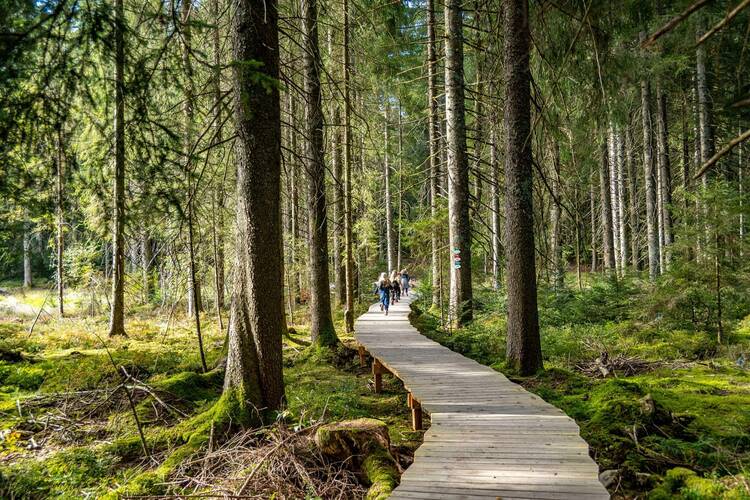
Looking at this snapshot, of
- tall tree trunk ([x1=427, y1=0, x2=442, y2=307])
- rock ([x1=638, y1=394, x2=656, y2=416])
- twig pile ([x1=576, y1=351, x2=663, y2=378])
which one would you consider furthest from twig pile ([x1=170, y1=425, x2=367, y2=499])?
tall tree trunk ([x1=427, y1=0, x2=442, y2=307])

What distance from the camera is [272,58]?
5.64 metres

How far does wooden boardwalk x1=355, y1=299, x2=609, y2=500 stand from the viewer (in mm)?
3557

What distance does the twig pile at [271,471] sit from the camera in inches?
163

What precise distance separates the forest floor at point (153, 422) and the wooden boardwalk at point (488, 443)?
2.39 ft

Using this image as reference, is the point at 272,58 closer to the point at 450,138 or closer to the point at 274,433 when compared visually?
the point at 274,433

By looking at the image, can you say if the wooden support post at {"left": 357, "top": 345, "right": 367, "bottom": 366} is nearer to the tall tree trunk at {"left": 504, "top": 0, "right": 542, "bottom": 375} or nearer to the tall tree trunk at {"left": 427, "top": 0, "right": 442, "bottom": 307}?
the tall tree trunk at {"left": 427, "top": 0, "right": 442, "bottom": 307}

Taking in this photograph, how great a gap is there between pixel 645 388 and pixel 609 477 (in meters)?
3.55

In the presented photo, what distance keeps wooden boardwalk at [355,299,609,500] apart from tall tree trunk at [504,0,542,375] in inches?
45.2

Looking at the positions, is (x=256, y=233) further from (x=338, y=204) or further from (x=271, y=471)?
(x=338, y=204)

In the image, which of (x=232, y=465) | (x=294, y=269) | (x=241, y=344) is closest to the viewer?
(x=232, y=465)

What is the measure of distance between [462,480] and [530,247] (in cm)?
429

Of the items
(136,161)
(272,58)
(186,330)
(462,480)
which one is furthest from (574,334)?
(186,330)

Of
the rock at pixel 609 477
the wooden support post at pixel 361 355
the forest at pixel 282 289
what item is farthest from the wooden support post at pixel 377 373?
the rock at pixel 609 477

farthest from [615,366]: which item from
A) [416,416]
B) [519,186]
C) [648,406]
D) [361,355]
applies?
[361,355]
